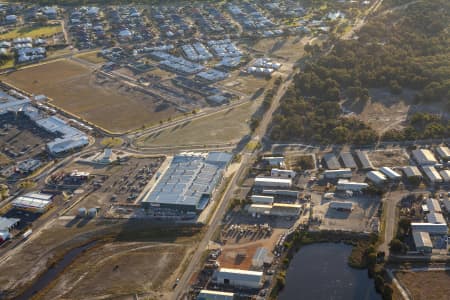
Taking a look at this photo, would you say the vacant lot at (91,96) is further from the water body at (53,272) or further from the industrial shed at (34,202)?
the water body at (53,272)

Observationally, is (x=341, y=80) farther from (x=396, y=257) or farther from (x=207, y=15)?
(x=207, y=15)

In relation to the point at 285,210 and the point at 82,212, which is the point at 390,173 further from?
the point at 82,212

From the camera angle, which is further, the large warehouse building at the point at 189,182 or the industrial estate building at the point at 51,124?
the industrial estate building at the point at 51,124

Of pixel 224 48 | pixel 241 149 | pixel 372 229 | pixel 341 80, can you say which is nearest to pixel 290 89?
pixel 341 80

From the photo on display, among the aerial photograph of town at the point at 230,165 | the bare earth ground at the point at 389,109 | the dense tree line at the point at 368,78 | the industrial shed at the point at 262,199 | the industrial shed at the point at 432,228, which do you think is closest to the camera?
the aerial photograph of town at the point at 230,165

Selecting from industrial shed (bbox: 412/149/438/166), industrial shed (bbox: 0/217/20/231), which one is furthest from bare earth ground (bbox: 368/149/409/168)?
industrial shed (bbox: 0/217/20/231)

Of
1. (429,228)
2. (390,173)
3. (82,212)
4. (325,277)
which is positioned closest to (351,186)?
(390,173)

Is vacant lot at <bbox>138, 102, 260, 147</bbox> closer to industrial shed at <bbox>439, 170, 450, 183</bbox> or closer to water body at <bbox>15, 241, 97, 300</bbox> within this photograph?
water body at <bbox>15, 241, 97, 300</bbox>

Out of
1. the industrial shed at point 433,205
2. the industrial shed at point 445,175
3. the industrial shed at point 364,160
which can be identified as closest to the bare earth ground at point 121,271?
Result: the industrial shed at point 364,160
